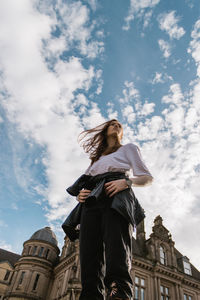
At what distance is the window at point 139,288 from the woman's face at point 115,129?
24.0 meters

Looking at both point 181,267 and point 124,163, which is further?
point 181,267

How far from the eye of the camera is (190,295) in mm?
26188


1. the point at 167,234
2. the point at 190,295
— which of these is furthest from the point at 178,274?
the point at 167,234

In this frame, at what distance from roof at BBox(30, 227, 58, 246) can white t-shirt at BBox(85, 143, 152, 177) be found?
34.6 m

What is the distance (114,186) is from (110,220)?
0.36m

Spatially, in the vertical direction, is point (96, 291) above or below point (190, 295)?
below

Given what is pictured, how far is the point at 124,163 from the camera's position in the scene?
2822 millimetres

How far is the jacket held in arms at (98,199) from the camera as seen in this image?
2.26 meters

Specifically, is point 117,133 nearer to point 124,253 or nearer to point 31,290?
point 124,253

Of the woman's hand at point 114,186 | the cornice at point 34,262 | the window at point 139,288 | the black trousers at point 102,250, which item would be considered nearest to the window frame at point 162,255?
the window at point 139,288

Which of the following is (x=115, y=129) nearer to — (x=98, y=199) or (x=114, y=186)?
(x=114, y=186)

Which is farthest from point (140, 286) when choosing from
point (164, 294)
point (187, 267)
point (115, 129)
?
point (115, 129)

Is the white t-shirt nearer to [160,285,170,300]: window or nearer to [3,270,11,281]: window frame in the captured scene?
[160,285,170,300]: window

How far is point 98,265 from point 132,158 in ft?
4.12
